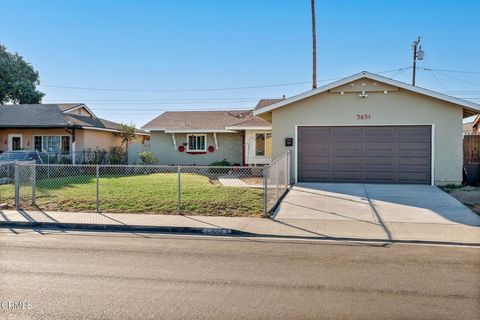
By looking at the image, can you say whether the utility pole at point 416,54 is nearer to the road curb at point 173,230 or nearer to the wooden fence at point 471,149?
the wooden fence at point 471,149

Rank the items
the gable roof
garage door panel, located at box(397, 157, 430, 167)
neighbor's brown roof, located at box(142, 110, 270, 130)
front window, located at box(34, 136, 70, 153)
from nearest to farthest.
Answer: the gable roof
garage door panel, located at box(397, 157, 430, 167)
front window, located at box(34, 136, 70, 153)
neighbor's brown roof, located at box(142, 110, 270, 130)

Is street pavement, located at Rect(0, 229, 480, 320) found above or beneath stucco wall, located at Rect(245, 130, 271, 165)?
beneath

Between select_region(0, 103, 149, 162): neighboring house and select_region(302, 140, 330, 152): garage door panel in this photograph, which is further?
select_region(0, 103, 149, 162): neighboring house

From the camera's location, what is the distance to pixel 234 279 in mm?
5797

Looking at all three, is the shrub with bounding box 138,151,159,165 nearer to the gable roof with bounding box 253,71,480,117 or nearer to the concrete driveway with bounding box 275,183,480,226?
the gable roof with bounding box 253,71,480,117

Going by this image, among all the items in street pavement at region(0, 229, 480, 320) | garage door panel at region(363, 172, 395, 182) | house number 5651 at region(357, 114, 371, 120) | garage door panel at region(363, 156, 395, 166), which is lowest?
street pavement at region(0, 229, 480, 320)

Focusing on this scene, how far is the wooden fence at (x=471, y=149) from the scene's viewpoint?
19.7 meters

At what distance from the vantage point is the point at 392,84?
54.0ft

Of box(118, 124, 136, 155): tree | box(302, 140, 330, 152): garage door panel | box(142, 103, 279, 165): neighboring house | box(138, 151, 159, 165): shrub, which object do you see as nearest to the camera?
box(302, 140, 330, 152): garage door panel

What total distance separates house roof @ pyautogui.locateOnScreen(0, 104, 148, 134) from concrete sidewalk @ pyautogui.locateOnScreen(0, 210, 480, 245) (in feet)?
51.8

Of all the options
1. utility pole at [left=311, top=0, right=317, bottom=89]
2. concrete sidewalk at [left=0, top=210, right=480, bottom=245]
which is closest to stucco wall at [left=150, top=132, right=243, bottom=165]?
utility pole at [left=311, top=0, right=317, bottom=89]

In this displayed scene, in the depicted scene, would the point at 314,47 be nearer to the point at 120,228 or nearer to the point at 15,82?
the point at 120,228

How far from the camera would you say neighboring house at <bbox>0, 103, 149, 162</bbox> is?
83.9 feet

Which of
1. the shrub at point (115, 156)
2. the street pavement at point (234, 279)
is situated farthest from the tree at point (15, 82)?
the street pavement at point (234, 279)
